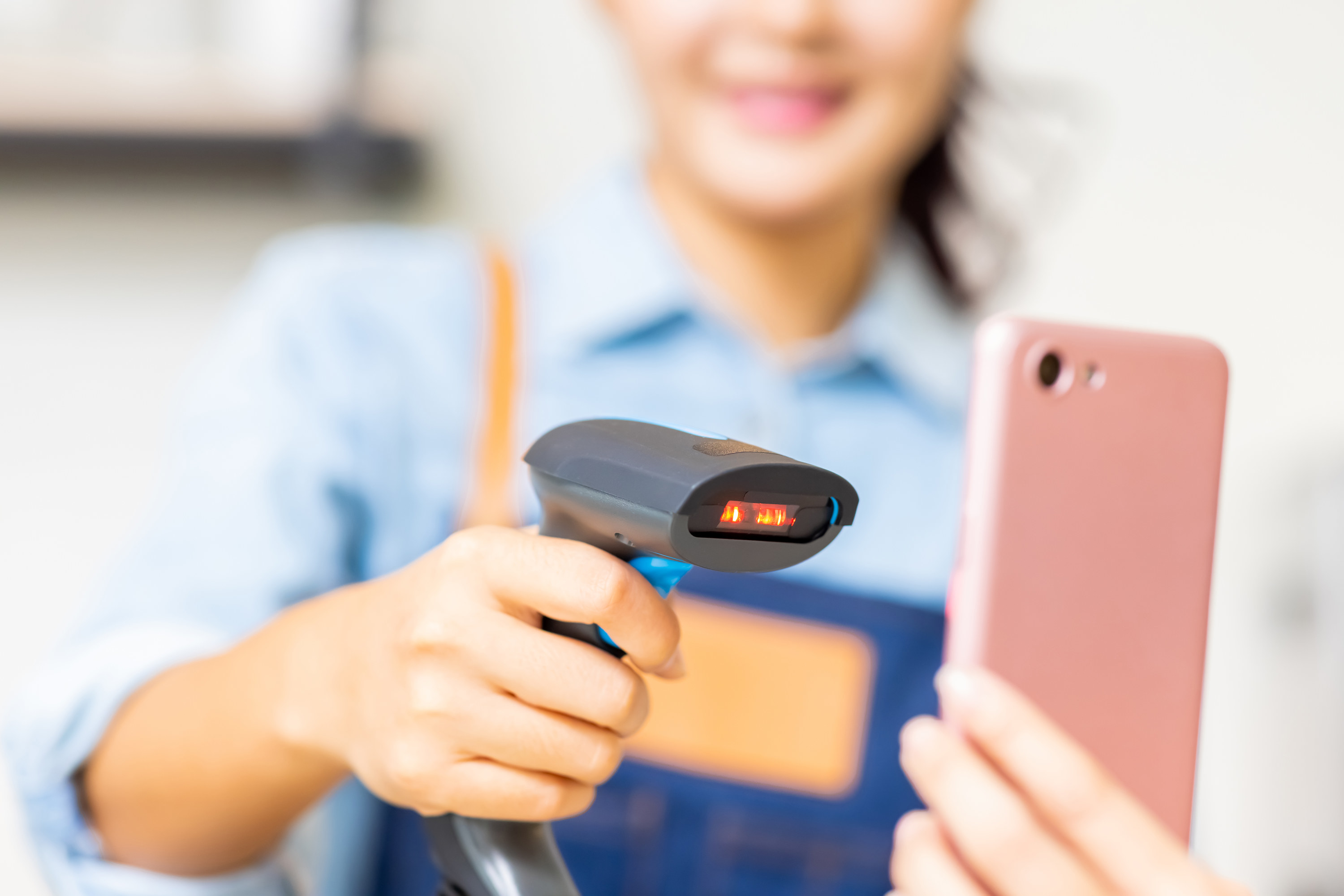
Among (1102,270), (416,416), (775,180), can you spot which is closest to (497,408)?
(416,416)

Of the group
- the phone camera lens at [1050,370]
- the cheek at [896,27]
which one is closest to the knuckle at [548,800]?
the phone camera lens at [1050,370]

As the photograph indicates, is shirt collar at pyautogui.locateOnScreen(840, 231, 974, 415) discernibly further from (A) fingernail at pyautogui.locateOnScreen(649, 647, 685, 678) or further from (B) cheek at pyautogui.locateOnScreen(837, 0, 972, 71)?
(A) fingernail at pyautogui.locateOnScreen(649, 647, 685, 678)

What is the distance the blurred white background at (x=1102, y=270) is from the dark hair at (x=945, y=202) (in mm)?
140

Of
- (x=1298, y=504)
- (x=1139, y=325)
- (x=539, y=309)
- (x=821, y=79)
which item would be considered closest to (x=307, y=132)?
(x=539, y=309)

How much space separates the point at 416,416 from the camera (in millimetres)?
474

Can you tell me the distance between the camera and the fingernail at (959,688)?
21 cm

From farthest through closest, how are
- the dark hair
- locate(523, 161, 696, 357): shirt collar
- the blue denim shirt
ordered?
1. the dark hair
2. locate(523, 161, 696, 357): shirt collar
3. the blue denim shirt

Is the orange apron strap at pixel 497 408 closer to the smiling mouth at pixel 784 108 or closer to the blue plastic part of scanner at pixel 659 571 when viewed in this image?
the smiling mouth at pixel 784 108

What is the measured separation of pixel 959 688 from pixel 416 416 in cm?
31

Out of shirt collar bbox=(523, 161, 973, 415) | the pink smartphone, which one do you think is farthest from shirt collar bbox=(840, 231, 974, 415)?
the pink smartphone

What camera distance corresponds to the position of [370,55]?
0.67 metres

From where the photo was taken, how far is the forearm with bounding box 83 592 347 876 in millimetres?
264

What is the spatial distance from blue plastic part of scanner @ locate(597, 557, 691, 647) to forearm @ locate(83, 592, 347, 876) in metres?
0.08

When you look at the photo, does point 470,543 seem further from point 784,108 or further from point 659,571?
point 784,108
